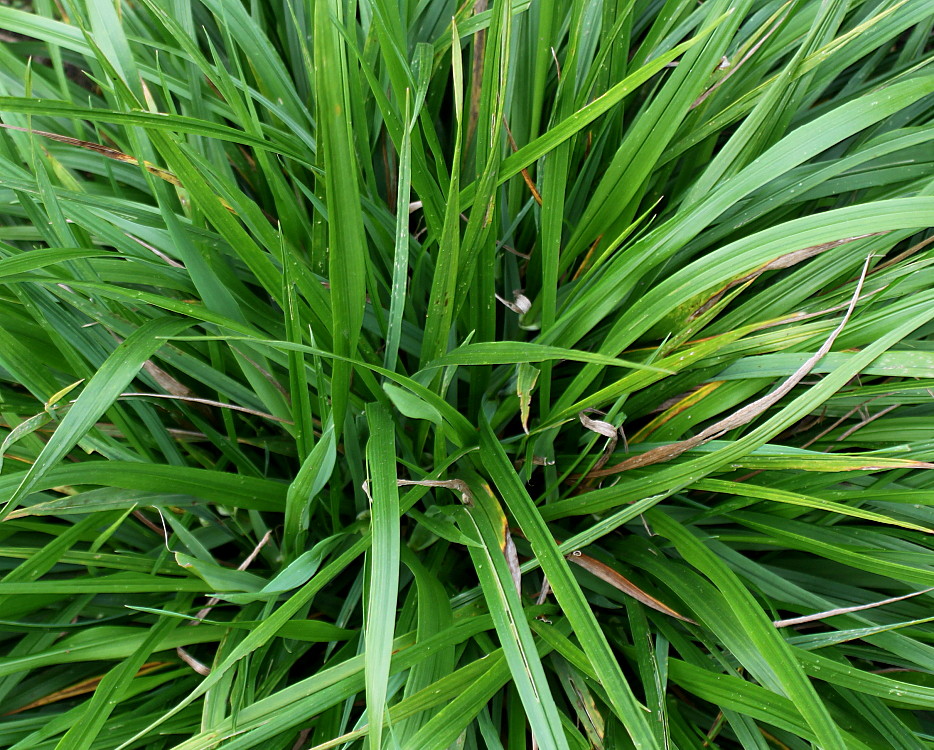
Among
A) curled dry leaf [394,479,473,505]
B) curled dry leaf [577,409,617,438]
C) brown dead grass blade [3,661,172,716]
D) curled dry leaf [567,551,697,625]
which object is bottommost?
brown dead grass blade [3,661,172,716]

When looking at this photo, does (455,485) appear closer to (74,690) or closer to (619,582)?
(619,582)

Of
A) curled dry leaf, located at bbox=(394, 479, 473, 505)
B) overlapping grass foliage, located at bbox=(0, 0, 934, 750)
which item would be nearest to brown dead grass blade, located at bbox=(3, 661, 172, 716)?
overlapping grass foliage, located at bbox=(0, 0, 934, 750)

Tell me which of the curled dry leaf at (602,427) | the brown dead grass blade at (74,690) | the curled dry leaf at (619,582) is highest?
the curled dry leaf at (602,427)

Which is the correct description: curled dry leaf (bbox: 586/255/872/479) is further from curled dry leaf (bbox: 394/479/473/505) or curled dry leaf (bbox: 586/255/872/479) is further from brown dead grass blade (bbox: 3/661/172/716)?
brown dead grass blade (bbox: 3/661/172/716)

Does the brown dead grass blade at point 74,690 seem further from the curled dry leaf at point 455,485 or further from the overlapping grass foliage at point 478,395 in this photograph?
the curled dry leaf at point 455,485

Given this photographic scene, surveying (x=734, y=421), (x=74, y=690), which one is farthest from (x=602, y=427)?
(x=74, y=690)

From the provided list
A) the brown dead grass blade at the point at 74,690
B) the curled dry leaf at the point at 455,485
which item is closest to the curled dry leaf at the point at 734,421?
the curled dry leaf at the point at 455,485

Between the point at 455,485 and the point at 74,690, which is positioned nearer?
the point at 455,485
